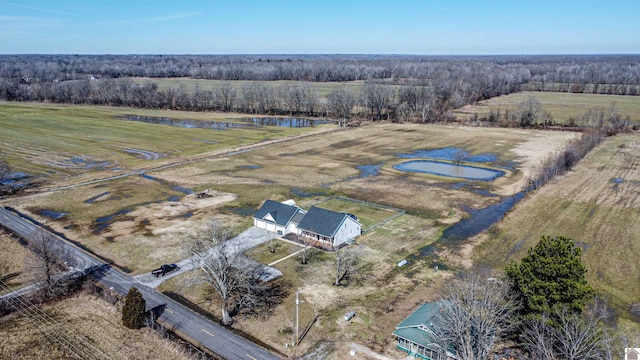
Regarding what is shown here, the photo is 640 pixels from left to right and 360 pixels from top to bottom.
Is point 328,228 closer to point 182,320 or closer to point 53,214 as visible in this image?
point 182,320

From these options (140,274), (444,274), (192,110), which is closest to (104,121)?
(192,110)

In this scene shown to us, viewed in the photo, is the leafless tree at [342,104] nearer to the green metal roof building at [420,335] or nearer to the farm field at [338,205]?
the farm field at [338,205]


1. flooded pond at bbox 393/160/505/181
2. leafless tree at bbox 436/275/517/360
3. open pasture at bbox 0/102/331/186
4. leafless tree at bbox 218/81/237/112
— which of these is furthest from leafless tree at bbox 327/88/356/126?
leafless tree at bbox 436/275/517/360

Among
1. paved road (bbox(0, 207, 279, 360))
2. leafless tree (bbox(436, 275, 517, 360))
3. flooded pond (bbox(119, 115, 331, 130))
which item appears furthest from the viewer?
flooded pond (bbox(119, 115, 331, 130))

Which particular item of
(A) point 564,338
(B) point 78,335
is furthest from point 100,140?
(A) point 564,338

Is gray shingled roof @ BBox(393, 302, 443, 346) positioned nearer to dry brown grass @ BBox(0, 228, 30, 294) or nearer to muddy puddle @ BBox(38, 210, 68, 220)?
dry brown grass @ BBox(0, 228, 30, 294)

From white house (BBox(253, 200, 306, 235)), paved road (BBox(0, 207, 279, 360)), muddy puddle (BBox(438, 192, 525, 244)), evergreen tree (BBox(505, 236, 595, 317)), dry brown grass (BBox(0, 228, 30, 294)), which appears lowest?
paved road (BBox(0, 207, 279, 360))

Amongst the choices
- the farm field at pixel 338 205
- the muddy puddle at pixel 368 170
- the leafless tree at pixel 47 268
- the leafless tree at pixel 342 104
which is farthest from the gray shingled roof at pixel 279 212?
the leafless tree at pixel 342 104
